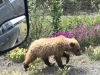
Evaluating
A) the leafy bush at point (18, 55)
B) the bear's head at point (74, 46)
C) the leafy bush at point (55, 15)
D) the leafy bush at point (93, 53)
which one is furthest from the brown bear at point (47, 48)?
the leafy bush at point (55, 15)

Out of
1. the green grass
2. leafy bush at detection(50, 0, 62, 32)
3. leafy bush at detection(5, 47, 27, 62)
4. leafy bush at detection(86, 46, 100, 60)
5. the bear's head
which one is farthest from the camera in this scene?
leafy bush at detection(50, 0, 62, 32)

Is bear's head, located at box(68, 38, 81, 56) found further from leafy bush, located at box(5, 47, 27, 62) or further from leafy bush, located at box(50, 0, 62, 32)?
leafy bush, located at box(50, 0, 62, 32)

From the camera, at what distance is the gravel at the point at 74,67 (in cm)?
617

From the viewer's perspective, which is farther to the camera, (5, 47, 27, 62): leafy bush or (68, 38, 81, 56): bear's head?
(5, 47, 27, 62): leafy bush

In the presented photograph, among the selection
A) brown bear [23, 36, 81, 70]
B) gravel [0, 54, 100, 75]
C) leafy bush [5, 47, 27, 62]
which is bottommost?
gravel [0, 54, 100, 75]

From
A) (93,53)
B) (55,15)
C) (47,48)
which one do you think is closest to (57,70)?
(47,48)

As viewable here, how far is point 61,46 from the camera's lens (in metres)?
6.23

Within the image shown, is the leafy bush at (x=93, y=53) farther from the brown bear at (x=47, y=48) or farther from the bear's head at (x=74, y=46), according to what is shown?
the brown bear at (x=47, y=48)

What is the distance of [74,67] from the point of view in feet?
21.0

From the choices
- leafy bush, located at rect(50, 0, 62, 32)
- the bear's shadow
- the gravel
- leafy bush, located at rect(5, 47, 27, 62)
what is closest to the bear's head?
the gravel

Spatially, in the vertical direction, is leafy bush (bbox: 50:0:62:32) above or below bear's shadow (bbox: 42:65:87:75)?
above

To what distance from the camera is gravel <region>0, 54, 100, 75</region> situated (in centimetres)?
617

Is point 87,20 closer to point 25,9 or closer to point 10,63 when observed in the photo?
point 10,63

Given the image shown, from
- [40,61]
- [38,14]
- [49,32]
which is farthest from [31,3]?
[40,61]
